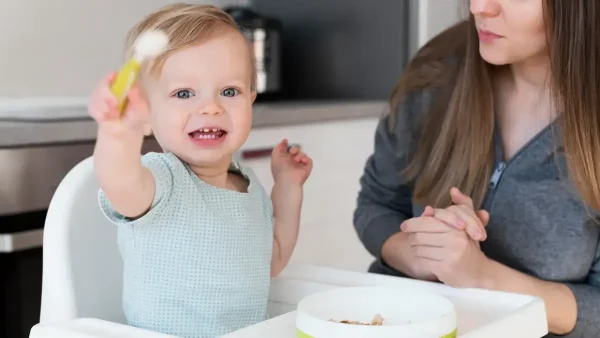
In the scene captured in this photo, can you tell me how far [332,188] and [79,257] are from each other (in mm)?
1309

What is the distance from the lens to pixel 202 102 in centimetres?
87

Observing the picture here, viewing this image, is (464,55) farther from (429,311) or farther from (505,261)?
(429,311)

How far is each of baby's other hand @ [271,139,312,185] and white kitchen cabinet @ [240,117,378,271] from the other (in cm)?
91

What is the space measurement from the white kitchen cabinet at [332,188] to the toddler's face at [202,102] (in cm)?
108

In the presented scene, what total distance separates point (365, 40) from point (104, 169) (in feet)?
5.88

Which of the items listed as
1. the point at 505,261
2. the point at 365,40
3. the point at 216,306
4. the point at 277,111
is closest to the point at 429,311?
the point at 216,306

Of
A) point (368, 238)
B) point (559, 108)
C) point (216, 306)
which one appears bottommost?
point (368, 238)

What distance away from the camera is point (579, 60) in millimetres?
1152

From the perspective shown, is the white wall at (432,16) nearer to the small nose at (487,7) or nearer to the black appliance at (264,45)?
the black appliance at (264,45)

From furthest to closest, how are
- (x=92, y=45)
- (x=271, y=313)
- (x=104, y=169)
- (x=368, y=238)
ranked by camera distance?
(x=92, y=45) → (x=368, y=238) → (x=271, y=313) → (x=104, y=169)

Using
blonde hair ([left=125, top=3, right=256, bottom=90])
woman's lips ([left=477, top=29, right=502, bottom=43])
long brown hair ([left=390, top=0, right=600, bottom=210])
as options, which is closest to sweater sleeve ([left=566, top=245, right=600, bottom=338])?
long brown hair ([left=390, top=0, right=600, bottom=210])

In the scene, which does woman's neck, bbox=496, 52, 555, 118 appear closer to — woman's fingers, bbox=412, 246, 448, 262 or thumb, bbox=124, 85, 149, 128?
woman's fingers, bbox=412, 246, 448, 262

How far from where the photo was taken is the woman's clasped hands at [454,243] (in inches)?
40.8

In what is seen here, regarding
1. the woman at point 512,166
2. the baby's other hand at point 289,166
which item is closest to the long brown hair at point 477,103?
the woman at point 512,166
